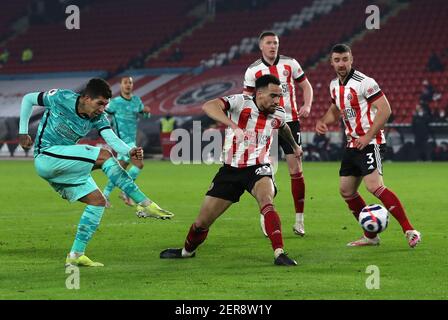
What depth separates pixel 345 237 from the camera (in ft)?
35.7

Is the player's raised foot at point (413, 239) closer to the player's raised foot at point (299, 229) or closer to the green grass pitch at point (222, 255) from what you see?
the green grass pitch at point (222, 255)

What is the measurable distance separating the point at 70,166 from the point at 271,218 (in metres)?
1.87

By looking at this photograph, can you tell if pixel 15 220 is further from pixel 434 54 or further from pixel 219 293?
pixel 434 54

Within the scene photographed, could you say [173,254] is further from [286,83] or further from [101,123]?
[286,83]

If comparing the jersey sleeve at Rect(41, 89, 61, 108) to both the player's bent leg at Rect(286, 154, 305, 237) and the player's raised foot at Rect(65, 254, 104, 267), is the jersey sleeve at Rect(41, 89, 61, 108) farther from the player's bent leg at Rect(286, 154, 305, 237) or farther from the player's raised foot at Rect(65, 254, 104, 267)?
the player's bent leg at Rect(286, 154, 305, 237)

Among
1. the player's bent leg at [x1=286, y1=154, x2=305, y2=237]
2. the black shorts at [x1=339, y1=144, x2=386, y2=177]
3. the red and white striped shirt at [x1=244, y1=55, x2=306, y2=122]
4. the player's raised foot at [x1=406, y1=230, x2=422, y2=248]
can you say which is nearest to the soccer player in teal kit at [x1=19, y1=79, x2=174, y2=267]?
the black shorts at [x1=339, y1=144, x2=386, y2=177]

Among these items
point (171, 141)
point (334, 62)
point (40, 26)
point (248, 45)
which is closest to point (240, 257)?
point (334, 62)

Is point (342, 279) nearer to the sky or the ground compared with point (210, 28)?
nearer to the ground

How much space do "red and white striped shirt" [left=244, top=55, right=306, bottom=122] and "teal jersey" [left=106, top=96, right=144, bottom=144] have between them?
4976 millimetres

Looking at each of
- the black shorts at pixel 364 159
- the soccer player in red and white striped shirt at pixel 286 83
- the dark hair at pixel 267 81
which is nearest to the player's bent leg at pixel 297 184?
the soccer player in red and white striped shirt at pixel 286 83

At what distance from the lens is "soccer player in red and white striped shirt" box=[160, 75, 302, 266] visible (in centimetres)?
883

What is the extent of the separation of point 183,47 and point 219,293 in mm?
36496

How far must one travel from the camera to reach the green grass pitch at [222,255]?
717cm

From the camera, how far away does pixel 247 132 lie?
9.06 m
